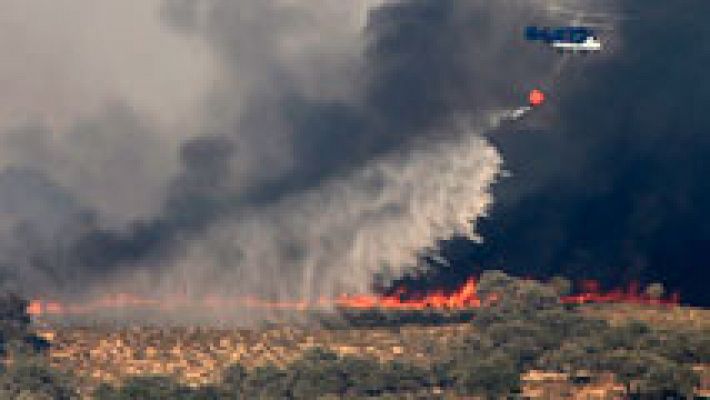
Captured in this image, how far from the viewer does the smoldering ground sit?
104 m

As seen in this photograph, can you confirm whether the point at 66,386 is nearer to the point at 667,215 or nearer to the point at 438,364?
the point at 438,364

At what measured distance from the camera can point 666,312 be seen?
127 meters

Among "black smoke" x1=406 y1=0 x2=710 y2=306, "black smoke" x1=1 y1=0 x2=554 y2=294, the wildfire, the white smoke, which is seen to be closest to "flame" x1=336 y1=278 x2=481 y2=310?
the wildfire

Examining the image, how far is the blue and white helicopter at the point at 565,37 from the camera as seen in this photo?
342ft

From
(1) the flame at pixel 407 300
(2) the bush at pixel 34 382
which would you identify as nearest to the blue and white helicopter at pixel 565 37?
(1) the flame at pixel 407 300

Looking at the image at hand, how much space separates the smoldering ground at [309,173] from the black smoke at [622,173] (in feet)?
15.2

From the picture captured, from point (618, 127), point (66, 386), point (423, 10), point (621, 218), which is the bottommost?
point (66, 386)

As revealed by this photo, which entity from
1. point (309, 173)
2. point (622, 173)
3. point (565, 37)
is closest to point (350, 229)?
point (309, 173)

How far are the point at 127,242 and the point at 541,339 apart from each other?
154 ft

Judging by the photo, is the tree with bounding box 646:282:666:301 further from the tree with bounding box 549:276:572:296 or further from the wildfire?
the tree with bounding box 549:276:572:296

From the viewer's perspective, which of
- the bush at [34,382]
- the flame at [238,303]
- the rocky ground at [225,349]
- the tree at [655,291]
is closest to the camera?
the flame at [238,303]

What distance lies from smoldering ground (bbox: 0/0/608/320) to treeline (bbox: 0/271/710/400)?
32.4 feet

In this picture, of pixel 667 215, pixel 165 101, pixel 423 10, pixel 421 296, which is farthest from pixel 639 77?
pixel 165 101

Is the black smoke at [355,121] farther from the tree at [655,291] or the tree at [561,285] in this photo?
the tree at [655,291]
